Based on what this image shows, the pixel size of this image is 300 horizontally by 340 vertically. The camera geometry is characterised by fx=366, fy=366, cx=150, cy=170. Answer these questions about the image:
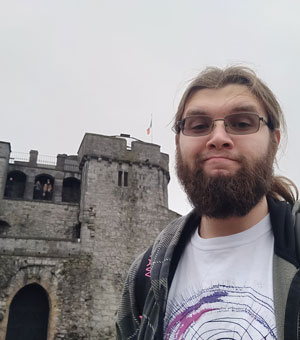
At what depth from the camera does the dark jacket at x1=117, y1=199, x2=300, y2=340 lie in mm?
1711

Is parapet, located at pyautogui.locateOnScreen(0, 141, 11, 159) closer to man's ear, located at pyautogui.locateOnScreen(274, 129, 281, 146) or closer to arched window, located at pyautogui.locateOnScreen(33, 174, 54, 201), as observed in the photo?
arched window, located at pyautogui.locateOnScreen(33, 174, 54, 201)

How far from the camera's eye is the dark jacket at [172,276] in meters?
1.71

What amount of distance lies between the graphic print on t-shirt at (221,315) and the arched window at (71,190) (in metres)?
27.3

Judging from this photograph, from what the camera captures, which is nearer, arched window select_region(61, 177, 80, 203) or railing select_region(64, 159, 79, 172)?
arched window select_region(61, 177, 80, 203)

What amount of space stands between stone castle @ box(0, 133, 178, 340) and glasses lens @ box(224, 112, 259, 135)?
61.7ft

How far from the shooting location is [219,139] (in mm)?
2064

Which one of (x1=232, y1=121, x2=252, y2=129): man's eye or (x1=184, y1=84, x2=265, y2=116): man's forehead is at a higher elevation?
(x1=184, y1=84, x2=265, y2=116): man's forehead

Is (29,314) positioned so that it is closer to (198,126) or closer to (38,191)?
(38,191)

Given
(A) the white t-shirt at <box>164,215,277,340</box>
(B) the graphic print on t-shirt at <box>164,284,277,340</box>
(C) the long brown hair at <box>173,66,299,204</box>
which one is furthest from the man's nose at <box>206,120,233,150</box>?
(B) the graphic print on t-shirt at <box>164,284,277,340</box>

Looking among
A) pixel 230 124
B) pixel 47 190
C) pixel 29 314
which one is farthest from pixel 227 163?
pixel 47 190

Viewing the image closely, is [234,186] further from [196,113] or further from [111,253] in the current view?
[111,253]

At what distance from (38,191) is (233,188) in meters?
27.8

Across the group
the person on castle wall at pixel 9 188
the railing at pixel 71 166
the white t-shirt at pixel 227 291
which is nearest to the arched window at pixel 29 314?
the person on castle wall at pixel 9 188

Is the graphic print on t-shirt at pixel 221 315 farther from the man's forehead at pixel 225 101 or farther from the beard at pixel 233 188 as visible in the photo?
the man's forehead at pixel 225 101
